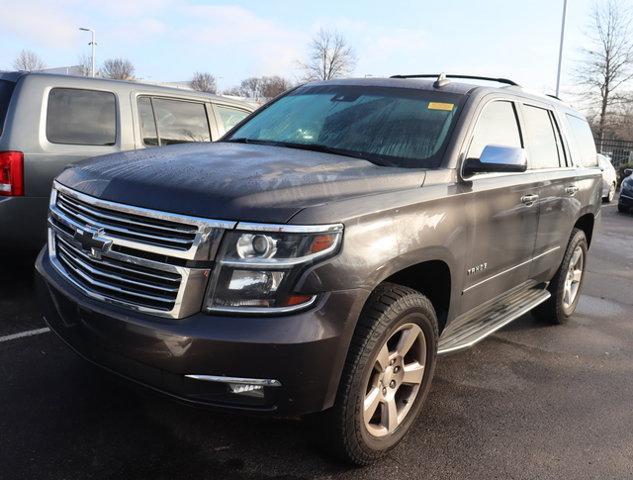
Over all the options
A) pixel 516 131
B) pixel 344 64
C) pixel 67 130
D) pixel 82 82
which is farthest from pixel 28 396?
pixel 344 64

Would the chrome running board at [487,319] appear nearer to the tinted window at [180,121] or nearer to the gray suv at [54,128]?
the gray suv at [54,128]

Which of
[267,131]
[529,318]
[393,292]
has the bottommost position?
[529,318]

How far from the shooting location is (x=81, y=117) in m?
5.19

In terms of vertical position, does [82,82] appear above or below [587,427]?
above

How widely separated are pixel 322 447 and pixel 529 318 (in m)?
3.43

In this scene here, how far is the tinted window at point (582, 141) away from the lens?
17.2 feet

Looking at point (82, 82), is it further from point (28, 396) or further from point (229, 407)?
point (229, 407)

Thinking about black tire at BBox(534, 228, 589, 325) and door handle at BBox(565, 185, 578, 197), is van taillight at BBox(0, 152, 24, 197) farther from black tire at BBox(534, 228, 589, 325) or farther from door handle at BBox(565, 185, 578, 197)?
black tire at BBox(534, 228, 589, 325)

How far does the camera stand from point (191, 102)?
20.8 feet

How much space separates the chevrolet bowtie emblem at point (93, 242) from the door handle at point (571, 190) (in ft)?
12.1

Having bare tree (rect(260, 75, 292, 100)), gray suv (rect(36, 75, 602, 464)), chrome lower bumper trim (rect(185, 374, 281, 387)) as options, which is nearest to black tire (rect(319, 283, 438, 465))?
gray suv (rect(36, 75, 602, 464))

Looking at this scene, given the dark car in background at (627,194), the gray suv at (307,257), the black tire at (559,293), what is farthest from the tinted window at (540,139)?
the dark car in background at (627,194)

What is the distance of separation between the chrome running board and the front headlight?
131 cm

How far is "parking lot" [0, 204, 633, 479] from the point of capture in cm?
272
